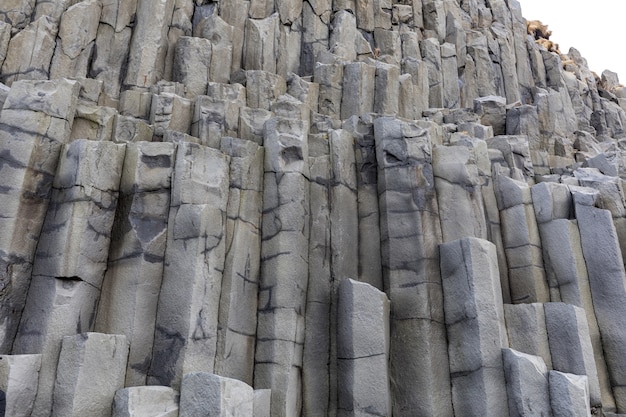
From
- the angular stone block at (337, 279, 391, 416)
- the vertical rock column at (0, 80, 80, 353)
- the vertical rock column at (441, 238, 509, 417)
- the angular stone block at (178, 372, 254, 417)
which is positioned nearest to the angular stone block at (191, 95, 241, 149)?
the vertical rock column at (0, 80, 80, 353)

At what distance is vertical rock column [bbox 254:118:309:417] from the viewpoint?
30.8ft

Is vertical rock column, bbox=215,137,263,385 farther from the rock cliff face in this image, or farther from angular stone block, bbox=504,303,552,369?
angular stone block, bbox=504,303,552,369

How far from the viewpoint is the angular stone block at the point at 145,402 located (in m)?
7.77

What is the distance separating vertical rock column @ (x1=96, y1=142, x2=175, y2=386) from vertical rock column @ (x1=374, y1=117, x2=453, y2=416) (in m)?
4.25

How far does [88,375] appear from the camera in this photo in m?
8.00

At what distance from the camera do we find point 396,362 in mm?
9672

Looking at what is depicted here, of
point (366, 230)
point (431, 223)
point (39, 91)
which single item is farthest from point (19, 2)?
point (431, 223)

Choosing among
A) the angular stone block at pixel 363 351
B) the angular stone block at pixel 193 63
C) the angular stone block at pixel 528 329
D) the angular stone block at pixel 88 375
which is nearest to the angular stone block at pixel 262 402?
the angular stone block at pixel 363 351

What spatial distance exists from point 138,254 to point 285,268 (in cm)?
262

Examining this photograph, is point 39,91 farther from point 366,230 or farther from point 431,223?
point 431,223

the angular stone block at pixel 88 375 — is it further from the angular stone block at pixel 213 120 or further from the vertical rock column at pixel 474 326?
the angular stone block at pixel 213 120

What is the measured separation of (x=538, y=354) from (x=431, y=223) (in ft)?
9.96

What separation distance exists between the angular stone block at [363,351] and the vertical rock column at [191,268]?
225 cm

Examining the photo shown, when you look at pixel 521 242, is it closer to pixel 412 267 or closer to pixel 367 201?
pixel 412 267
